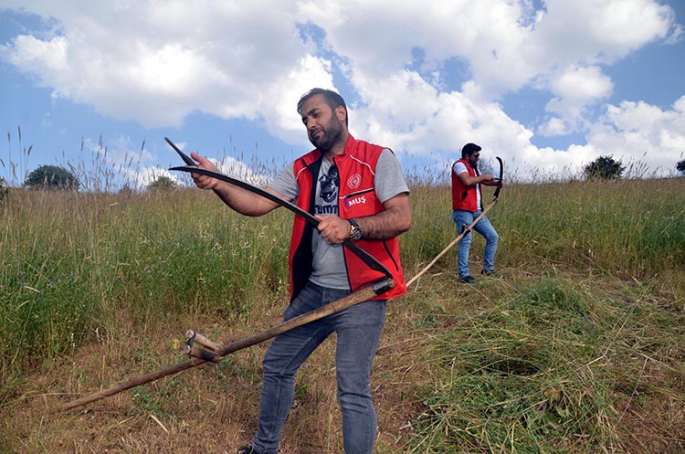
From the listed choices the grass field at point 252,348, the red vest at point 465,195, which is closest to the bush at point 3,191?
the grass field at point 252,348

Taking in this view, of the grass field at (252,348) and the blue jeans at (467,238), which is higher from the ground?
the blue jeans at (467,238)

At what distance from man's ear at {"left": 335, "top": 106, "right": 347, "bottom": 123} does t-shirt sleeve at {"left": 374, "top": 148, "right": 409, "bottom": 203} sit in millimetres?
338

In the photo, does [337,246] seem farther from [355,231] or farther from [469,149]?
[469,149]

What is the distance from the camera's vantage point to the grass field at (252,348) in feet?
8.86

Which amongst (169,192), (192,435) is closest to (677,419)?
(192,435)

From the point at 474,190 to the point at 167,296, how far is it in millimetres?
3765

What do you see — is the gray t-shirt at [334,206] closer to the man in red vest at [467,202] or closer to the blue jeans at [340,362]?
the blue jeans at [340,362]

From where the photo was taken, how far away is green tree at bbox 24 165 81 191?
4621 millimetres

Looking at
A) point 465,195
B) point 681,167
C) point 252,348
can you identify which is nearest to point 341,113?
point 252,348

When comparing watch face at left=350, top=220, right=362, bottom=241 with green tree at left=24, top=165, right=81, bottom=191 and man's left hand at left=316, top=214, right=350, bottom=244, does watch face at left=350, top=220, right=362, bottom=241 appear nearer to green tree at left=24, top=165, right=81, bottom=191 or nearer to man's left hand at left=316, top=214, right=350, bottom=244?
man's left hand at left=316, top=214, right=350, bottom=244

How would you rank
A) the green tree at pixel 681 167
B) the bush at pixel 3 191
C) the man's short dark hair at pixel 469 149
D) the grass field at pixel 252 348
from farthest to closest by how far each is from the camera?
1. the green tree at pixel 681 167
2. the man's short dark hair at pixel 469 149
3. the bush at pixel 3 191
4. the grass field at pixel 252 348

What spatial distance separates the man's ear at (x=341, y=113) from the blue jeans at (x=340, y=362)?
844 millimetres

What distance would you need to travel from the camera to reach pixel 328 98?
225cm

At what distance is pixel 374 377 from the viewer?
3365mm
